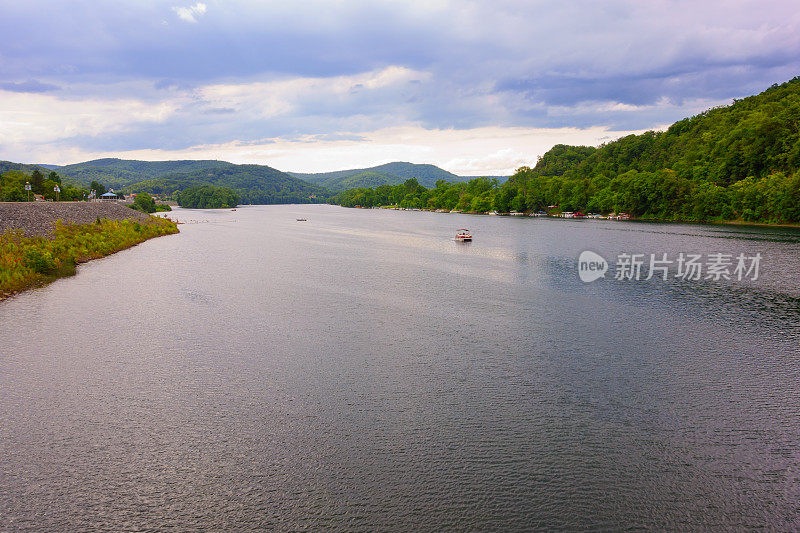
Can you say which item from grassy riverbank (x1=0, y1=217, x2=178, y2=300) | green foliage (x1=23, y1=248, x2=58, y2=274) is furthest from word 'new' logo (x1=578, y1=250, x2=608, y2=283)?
green foliage (x1=23, y1=248, x2=58, y2=274)

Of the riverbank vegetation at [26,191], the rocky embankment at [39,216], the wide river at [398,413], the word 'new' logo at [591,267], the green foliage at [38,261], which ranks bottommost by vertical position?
the wide river at [398,413]

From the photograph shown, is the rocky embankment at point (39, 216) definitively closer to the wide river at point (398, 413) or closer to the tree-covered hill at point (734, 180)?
the wide river at point (398, 413)

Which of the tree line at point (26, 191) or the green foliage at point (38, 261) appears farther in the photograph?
the tree line at point (26, 191)

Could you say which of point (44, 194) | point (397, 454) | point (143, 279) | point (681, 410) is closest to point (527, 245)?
point (143, 279)

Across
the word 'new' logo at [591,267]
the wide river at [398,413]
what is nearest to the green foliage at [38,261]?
the wide river at [398,413]

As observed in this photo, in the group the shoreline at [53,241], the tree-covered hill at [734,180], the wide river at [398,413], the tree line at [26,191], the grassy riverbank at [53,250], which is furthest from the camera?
the tree-covered hill at [734,180]

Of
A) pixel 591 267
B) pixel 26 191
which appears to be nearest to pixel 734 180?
pixel 591 267

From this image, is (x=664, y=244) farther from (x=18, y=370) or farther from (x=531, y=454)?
(x=18, y=370)

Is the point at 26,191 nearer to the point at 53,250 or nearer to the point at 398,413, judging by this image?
the point at 53,250
